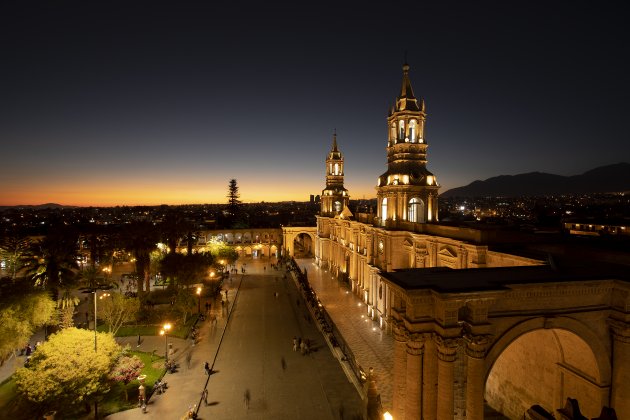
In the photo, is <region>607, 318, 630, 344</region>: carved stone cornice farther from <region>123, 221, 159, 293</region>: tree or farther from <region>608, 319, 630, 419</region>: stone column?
<region>123, 221, 159, 293</region>: tree

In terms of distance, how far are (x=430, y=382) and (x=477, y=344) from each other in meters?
1.76

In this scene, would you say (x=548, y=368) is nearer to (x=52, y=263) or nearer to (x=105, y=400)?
(x=105, y=400)

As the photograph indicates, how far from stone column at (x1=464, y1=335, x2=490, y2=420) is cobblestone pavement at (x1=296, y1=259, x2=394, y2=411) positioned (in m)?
6.94

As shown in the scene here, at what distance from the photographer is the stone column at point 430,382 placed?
10.9 m

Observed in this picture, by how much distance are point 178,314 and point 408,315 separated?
73.1 ft

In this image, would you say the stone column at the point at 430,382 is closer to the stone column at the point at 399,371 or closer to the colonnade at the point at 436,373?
the colonnade at the point at 436,373

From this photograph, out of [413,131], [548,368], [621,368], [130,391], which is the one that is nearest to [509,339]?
[621,368]

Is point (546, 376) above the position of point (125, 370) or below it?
above

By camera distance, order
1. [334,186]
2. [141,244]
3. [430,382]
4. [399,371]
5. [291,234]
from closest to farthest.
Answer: [430,382], [399,371], [141,244], [334,186], [291,234]

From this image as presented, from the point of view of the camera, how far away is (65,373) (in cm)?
1466

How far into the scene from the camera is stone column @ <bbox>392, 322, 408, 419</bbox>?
1128cm

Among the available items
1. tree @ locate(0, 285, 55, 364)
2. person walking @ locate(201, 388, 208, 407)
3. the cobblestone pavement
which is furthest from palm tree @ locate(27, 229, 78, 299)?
the cobblestone pavement

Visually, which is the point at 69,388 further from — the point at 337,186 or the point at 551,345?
the point at 337,186

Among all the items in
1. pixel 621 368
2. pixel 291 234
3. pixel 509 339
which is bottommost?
pixel 621 368
